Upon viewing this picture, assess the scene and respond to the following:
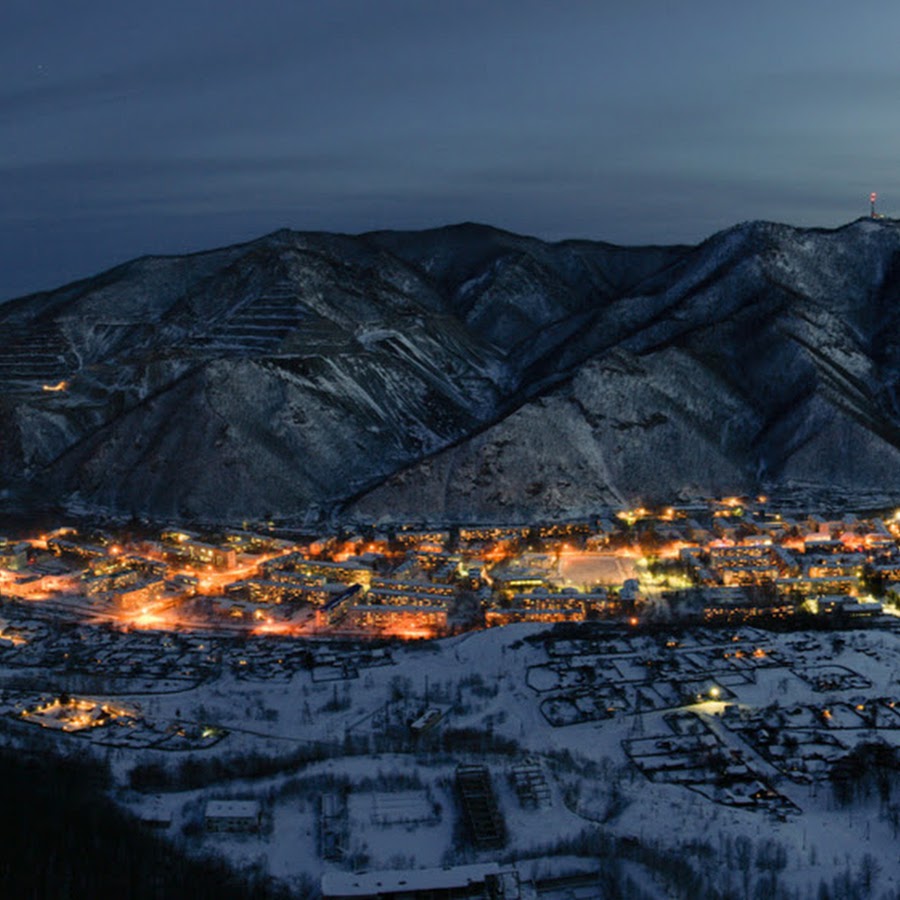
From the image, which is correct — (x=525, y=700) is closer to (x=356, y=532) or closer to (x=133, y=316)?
(x=356, y=532)

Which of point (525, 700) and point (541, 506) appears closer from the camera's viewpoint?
point (525, 700)

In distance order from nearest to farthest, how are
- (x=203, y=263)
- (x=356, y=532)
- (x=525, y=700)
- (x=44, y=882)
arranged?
1. (x=44, y=882)
2. (x=525, y=700)
3. (x=356, y=532)
4. (x=203, y=263)

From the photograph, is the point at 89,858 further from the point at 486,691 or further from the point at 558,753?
the point at 486,691

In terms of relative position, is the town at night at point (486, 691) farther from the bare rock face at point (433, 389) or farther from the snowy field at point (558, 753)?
the bare rock face at point (433, 389)

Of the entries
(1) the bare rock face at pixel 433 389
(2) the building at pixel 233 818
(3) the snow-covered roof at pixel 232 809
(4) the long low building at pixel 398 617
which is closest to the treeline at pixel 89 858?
(2) the building at pixel 233 818

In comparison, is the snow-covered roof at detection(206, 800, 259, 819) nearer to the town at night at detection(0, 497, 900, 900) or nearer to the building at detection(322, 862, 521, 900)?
the town at night at detection(0, 497, 900, 900)

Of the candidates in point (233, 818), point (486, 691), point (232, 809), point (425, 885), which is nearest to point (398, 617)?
point (486, 691)

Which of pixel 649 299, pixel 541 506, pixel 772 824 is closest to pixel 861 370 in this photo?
pixel 649 299
